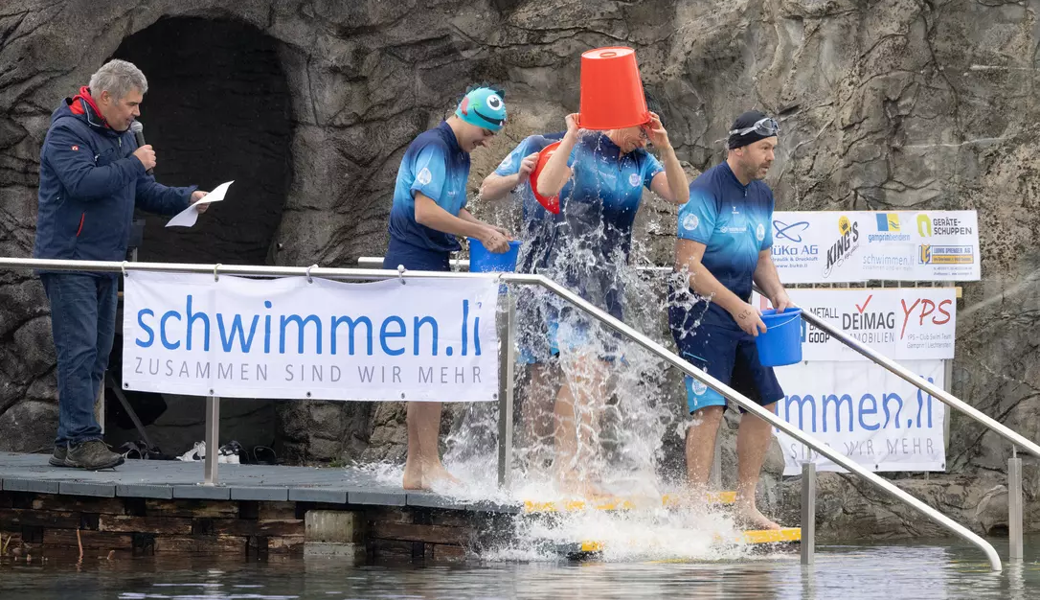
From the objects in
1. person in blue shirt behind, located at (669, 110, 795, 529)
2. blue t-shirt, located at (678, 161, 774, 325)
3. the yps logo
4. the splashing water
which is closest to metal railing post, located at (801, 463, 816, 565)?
the splashing water

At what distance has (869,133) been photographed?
1258 centimetres

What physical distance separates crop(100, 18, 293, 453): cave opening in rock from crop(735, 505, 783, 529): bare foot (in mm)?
6354

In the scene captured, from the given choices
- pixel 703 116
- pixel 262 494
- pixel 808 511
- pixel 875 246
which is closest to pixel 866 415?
pixel 875 246

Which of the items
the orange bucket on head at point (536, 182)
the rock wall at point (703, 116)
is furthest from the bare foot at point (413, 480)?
the rock wall at point (703, 116)

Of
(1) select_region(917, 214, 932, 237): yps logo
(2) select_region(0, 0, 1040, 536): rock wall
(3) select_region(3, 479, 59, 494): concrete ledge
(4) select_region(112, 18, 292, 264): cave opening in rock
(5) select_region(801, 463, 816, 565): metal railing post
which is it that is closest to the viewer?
(5) select_region(801, 463, 816, 565): metal railing post

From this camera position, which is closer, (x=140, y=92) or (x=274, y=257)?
(x=140, y=92)

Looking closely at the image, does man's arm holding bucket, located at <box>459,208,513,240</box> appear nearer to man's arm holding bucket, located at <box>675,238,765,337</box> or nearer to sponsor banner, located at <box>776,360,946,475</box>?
man's arm holding bucket, located at <box>675,238,765,337</box>

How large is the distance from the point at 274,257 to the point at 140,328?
5361 mm

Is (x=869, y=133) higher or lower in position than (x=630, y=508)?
higher

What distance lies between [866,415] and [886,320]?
730 mm

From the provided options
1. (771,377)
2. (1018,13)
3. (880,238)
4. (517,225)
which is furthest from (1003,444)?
Answer: (771,377)

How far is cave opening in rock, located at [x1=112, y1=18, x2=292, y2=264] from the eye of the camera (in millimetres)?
13797

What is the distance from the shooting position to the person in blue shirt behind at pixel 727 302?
26.2 ft

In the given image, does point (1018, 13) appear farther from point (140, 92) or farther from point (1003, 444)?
point (140, 92)
